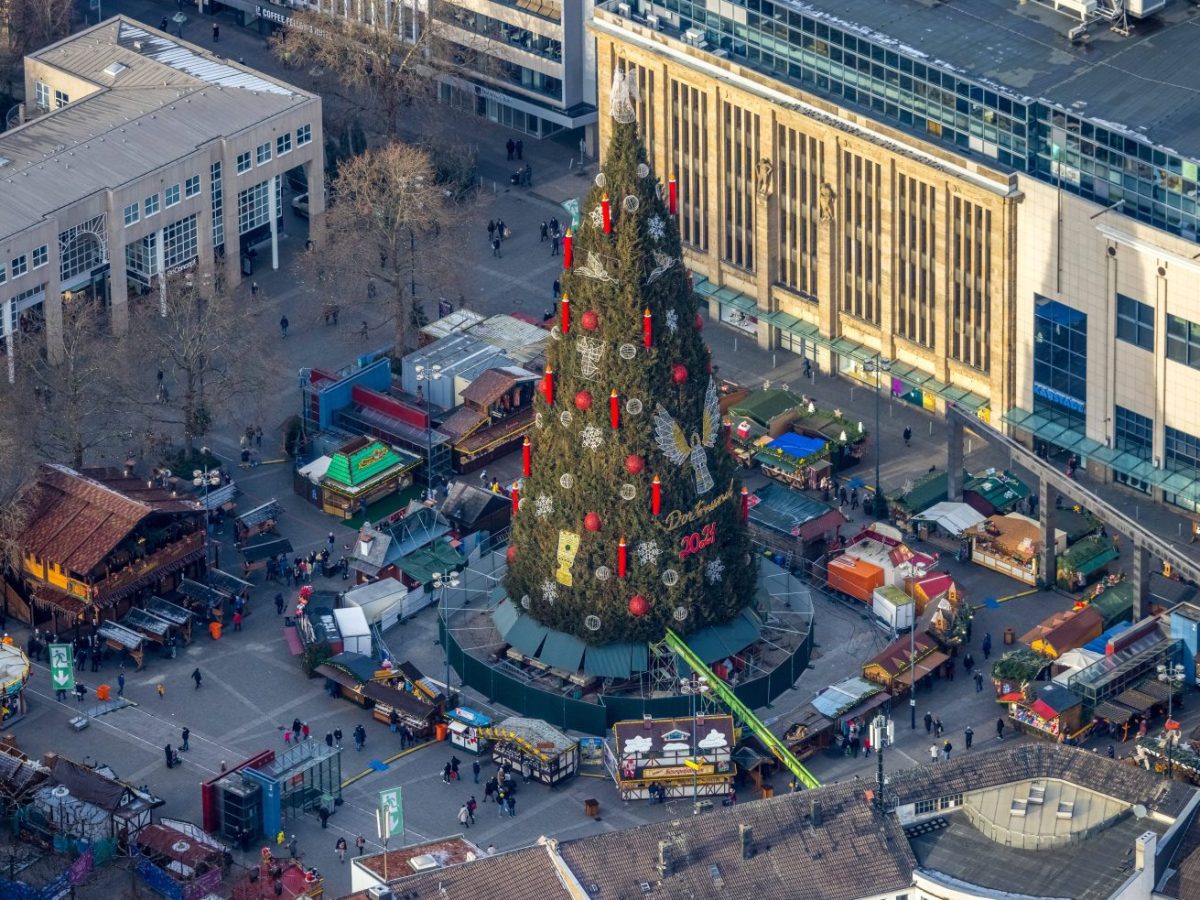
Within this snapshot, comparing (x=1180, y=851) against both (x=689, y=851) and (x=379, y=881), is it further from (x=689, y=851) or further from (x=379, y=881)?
(x=379, y=881)

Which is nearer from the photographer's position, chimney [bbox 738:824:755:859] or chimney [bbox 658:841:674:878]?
chimney [bbox 658:841:674:878]

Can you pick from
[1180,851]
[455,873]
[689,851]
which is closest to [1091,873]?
[1180,851]

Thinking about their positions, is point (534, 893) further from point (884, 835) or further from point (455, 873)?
point (884, 835)


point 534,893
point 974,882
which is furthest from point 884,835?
point 534,893

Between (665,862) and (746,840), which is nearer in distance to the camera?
(665,862)

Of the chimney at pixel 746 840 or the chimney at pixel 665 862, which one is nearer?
the chimney at pixel 665 862

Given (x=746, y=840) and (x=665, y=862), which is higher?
(x=746, y=840)
